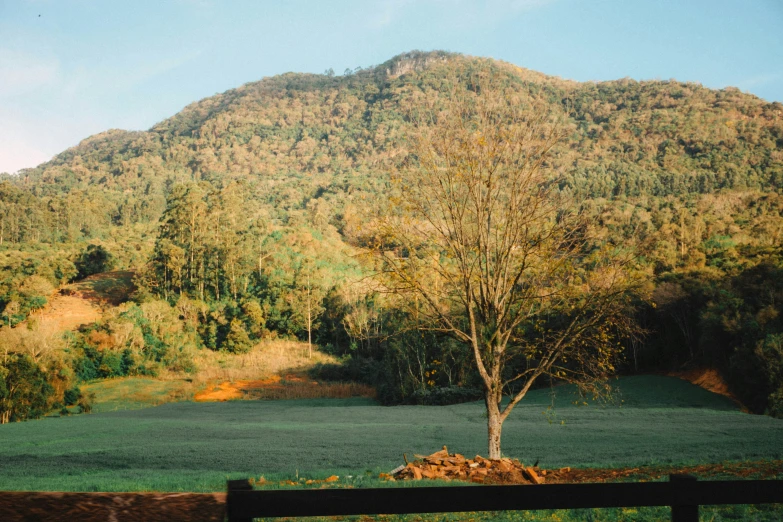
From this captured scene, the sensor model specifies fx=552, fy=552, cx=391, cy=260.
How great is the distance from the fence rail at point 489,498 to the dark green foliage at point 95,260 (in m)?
84.0

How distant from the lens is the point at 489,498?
8.98 ft

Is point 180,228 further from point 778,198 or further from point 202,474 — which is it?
point 778,198

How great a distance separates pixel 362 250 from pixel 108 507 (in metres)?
13.5

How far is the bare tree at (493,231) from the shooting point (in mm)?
14234

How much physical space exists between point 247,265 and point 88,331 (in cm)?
2137

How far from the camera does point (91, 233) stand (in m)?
93.1

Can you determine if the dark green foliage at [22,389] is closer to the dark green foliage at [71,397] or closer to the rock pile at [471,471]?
the dark green foliage at [71,397]

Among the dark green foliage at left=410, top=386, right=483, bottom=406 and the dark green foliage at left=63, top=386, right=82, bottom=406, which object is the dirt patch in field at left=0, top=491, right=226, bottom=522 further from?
the dark green foliage at left=63, top=386, right=82, bottom=406

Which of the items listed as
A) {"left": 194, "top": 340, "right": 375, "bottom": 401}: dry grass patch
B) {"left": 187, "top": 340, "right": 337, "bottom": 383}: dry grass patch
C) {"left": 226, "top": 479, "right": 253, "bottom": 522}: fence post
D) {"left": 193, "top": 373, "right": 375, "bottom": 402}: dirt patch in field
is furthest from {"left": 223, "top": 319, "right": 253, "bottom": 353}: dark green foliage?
{"left": 226, "top": 479, "right": 253, "bottom": 522}: fence post

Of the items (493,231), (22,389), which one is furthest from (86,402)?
(493,231)

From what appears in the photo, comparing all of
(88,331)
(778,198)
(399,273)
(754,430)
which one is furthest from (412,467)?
(778,198)

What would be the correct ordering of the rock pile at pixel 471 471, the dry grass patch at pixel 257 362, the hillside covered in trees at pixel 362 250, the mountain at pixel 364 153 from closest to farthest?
the rock pile at pixel 471 471
the hillside covered in trees at pixel 362 250
the dry grass patch at pixel 257 362
the mountain at pixel 364 153

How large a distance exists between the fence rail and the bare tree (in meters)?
11.1

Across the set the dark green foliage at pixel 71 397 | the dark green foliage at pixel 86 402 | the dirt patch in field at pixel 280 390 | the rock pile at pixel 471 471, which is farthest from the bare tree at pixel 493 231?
the dirt patch in field at pixel 280 390
